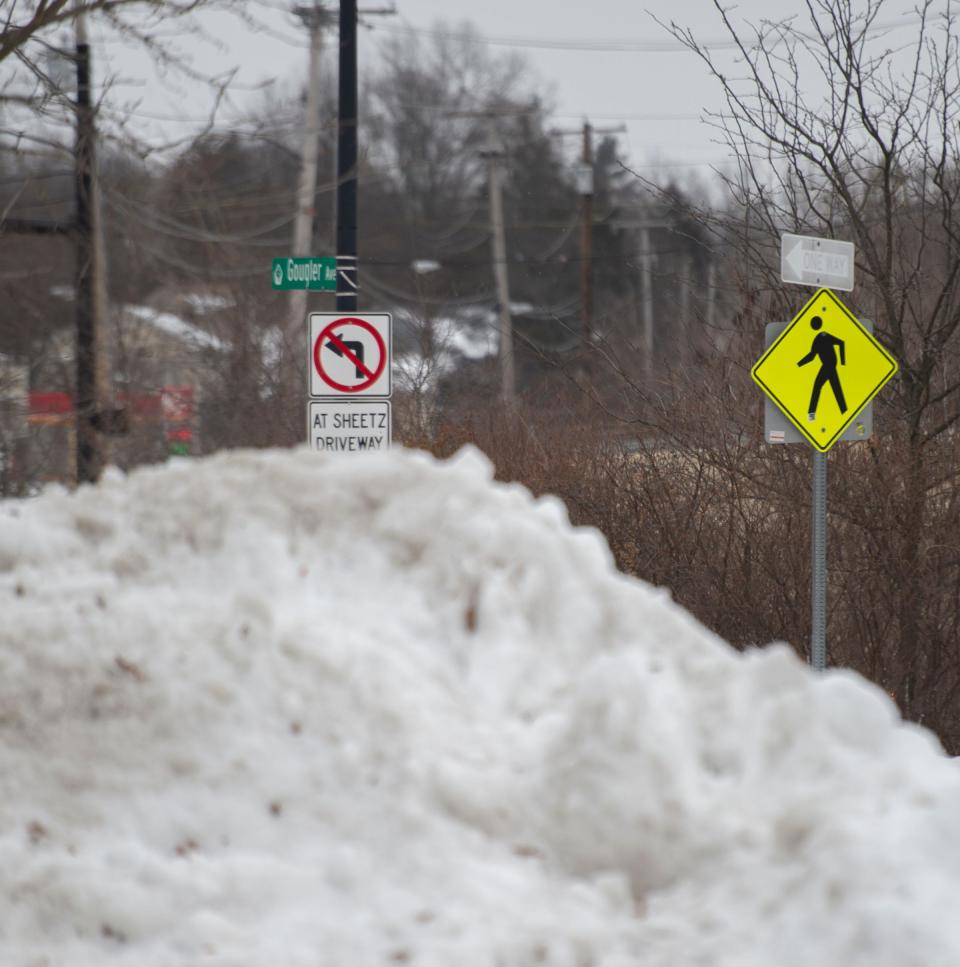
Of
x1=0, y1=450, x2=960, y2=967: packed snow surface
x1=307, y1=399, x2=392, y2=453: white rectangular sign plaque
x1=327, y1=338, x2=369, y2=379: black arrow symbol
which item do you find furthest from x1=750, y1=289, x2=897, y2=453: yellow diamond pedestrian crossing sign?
x1=327, y1=338, x2=369, y2=379: black arrow symbol

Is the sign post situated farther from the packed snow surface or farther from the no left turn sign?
the no left turn sign

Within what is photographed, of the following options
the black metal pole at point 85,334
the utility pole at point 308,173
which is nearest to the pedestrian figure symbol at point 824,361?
the black metal pole at point 85,334

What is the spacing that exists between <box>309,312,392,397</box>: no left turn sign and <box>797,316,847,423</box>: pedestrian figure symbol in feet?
13.8

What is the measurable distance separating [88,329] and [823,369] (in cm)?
1287

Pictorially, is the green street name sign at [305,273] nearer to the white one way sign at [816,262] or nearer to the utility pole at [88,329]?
the utility pole at [88,329]

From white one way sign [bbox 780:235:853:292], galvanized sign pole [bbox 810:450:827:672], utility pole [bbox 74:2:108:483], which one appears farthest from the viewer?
utility pole [bbox 74:2:108:483]

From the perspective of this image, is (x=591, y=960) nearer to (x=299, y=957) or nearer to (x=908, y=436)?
(x=299, y=957)

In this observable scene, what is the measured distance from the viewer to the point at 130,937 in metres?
3.91

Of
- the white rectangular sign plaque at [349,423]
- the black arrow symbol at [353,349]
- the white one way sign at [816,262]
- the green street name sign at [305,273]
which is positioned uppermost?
the green street name sign at [305,273]

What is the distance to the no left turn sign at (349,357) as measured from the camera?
11.7 metres

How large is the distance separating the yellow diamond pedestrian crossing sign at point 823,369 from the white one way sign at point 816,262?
14 centimetres

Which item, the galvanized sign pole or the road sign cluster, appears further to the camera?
the road sign cluster

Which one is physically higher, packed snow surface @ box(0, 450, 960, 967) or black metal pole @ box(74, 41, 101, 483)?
black metal pole @ box(74, 41, 101, 483)

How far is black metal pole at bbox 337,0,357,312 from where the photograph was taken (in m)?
13.0
